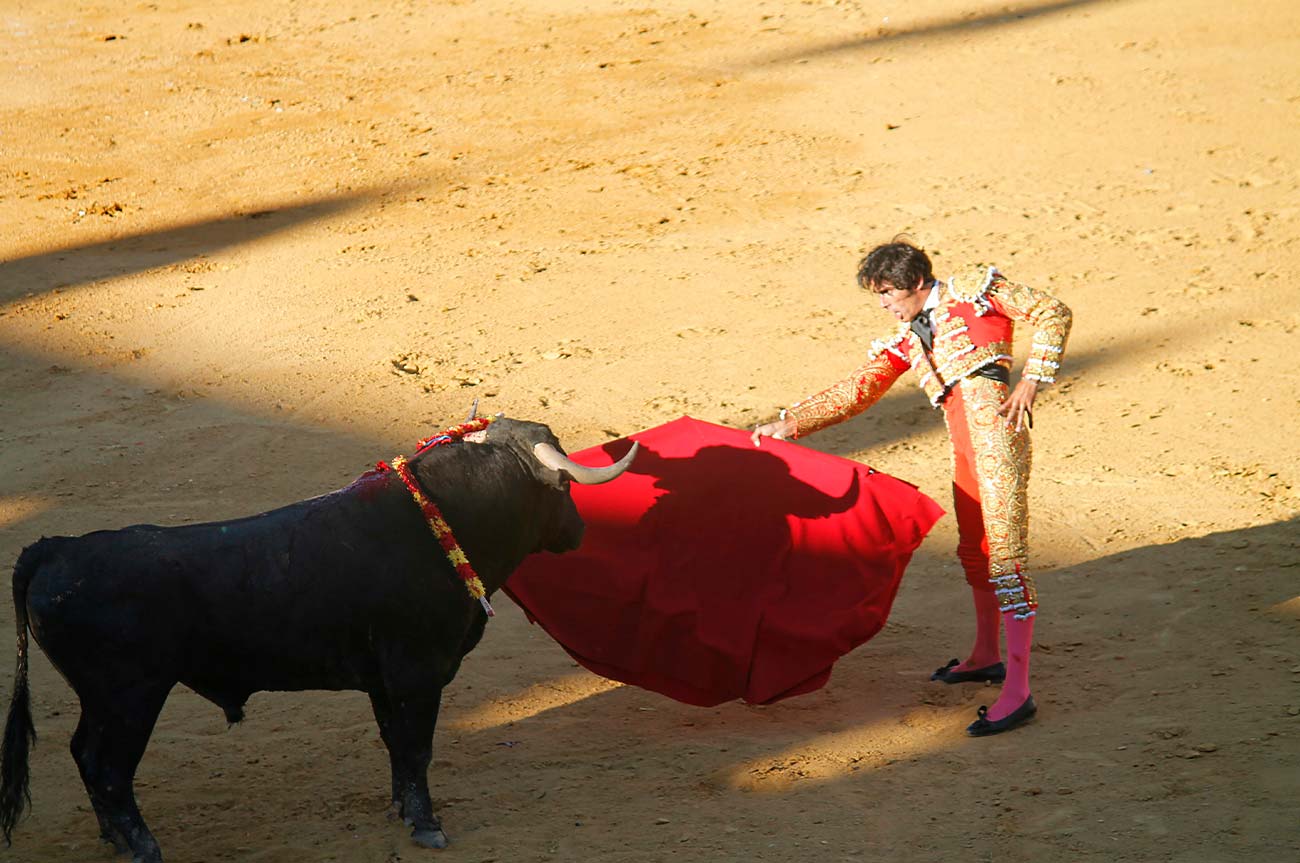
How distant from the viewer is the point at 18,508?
23.9 feet

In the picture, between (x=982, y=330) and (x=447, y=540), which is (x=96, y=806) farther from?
(x=982, y=330)

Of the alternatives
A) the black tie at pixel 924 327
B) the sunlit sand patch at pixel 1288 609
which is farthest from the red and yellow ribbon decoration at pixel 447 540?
the sunlit sand patch at pixel 1288 609

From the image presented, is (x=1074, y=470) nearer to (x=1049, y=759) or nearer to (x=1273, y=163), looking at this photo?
(x=1049, y=759)

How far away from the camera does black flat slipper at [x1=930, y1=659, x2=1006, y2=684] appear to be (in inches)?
213

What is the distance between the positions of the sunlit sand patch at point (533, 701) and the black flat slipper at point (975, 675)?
48.0 inches

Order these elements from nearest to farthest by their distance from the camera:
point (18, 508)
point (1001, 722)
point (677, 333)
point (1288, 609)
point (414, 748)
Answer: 1. point (414, 748)
2. point (1001, 722)
3. point (1288, 609)
4. point (18, 508)
5. point (677, 333)

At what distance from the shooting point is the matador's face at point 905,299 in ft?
16.0

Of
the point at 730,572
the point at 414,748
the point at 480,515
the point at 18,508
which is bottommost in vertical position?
the point at 414,748

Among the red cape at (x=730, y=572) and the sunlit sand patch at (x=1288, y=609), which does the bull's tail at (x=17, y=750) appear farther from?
the sunlit sand patch at (x=1288, y=609)

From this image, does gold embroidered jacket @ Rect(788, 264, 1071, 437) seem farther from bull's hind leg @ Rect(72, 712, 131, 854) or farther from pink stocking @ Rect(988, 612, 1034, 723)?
bull's hind leg @ Rect(72, 712, 131, 854)

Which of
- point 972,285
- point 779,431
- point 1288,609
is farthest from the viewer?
point 1288,609

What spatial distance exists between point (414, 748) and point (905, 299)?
209cm

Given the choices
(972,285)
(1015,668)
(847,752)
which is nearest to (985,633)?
(1015,668)

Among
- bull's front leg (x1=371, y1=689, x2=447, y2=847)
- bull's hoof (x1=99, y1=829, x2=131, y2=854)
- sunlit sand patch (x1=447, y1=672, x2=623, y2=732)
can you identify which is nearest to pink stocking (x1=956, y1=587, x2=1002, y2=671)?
sunlit sand patch (x1=447, y1=672, x2=623, y2=732)
